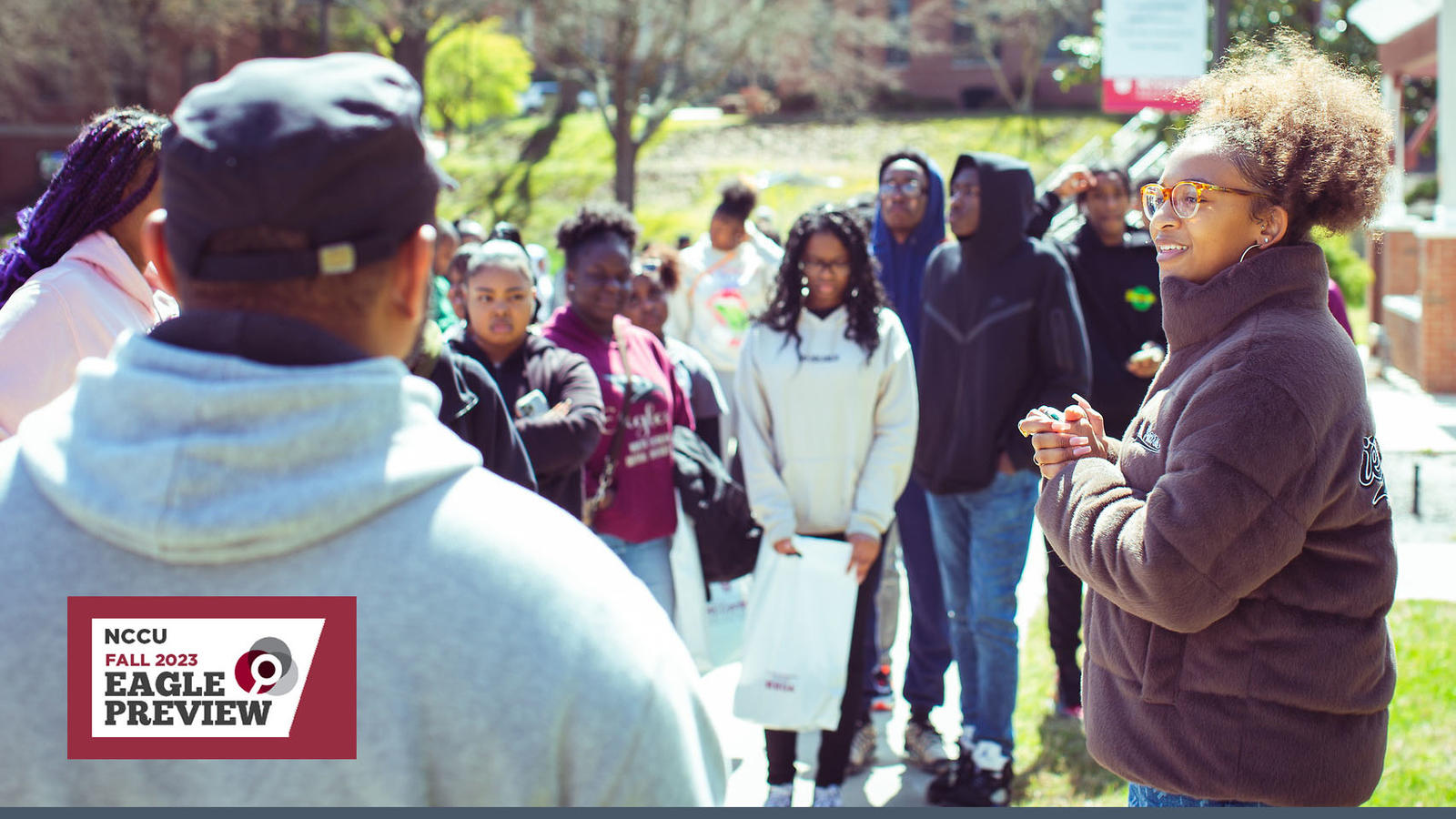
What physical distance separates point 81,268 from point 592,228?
7.86ft

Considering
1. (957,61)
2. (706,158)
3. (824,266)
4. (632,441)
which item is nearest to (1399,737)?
(824,266)

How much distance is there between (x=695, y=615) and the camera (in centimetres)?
472

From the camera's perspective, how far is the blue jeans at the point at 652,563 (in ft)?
15.1

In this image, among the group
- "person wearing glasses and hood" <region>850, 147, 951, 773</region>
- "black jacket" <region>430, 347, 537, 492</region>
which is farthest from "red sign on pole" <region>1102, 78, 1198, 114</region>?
"black jacket" <region>430, 347, 537, 492</region>

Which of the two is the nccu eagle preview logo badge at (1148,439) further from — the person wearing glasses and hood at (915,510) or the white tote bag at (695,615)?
the person wearing glasses and hood at (915,510)

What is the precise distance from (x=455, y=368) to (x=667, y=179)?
32972mm

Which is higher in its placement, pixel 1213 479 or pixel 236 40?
pixel 236 40

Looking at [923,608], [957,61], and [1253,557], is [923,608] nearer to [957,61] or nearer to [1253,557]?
[1253,557]

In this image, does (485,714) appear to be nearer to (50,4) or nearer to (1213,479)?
(1213,479)

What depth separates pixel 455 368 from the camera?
3.38m

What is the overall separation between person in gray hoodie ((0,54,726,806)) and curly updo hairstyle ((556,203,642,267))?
12.0 ft

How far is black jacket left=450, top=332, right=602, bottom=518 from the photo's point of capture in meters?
4.01

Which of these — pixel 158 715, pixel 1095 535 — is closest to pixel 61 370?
pixel 158 715

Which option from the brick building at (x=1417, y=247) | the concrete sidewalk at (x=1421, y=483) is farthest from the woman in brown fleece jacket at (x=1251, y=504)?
the brick building at (x=1417, y=247)
